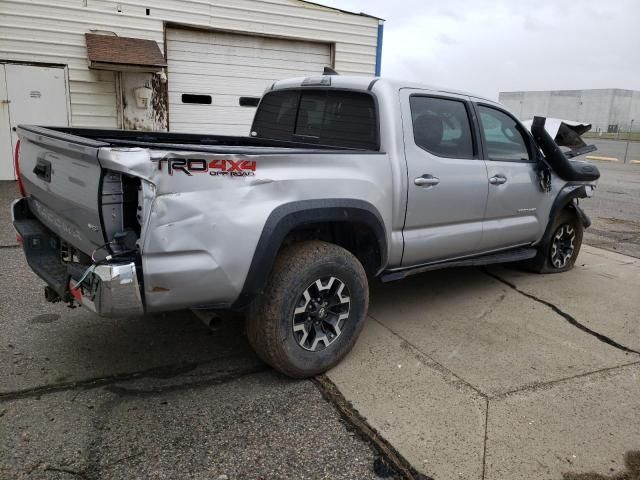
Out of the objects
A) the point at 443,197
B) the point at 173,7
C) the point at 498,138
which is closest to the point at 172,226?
Answer: the point at 443,197

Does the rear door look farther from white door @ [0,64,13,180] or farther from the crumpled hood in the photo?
white door @ [0,64,13,180]

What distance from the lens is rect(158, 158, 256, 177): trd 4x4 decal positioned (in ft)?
8.50

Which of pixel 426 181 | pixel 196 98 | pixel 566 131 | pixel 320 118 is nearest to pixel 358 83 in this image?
pixel 320 118

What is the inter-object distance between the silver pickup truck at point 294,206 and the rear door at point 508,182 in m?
0.02

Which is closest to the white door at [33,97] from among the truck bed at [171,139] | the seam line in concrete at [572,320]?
the truck bed at [171,139]

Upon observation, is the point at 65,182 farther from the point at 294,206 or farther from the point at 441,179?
the point at 441,179

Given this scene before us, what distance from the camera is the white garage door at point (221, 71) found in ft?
34.0

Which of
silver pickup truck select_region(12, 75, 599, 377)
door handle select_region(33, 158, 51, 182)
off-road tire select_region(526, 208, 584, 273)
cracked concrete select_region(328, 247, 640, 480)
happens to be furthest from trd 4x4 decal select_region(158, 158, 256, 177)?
off-road tire select_region(526, 208, 584, 273)

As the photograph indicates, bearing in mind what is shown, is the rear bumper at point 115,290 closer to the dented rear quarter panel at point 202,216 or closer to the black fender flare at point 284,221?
the dented rear quarter panel at point 202,216

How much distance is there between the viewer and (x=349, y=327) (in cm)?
352

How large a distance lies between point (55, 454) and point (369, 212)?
2.19 metres

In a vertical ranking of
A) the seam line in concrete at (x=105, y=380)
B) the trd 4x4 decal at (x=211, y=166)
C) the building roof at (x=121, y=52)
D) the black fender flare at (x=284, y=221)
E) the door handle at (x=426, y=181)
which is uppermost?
the building roof at (x=121, y=52)

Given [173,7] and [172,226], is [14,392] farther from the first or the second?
[173,7]

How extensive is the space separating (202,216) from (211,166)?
256mm
